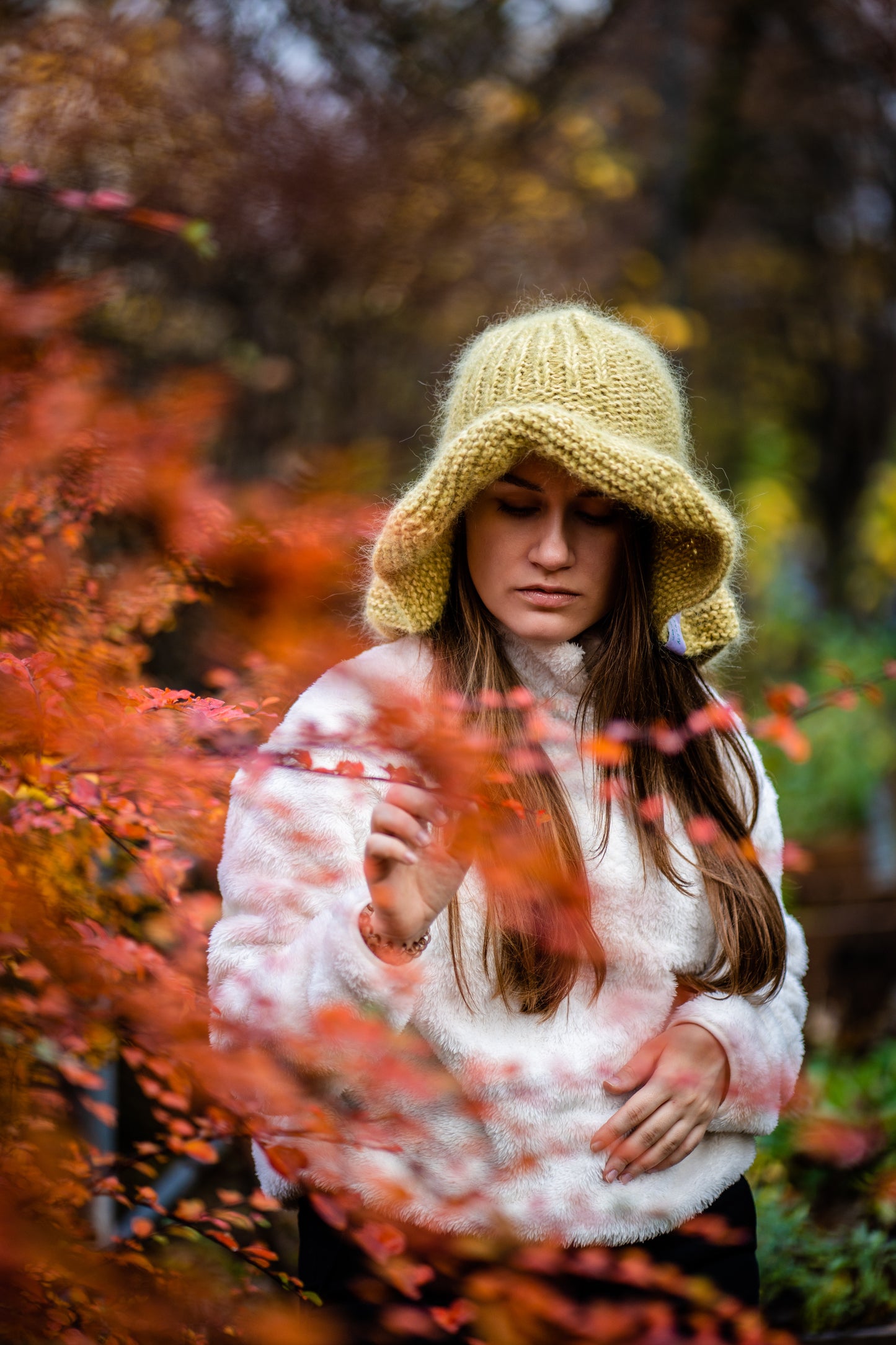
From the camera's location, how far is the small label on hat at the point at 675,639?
1750 mm

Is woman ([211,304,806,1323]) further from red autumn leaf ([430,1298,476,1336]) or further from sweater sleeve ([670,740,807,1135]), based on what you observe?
red autumn leaf ([430,1298,476,1336])

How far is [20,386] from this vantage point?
6.22 ft

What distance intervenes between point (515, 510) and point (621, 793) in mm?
444

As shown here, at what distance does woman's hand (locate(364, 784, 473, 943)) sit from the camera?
116 cm

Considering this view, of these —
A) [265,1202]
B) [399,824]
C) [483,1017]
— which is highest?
[399,824]

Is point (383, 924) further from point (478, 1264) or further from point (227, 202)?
point (227, 202)

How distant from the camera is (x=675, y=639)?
176 cm

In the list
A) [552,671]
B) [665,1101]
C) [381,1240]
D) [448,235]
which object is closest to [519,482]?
[552,671]

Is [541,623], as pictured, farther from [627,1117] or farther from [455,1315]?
[455,1315]

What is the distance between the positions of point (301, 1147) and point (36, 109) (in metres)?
3.35

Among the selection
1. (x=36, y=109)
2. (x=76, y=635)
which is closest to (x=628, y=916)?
(x=76, y=635)

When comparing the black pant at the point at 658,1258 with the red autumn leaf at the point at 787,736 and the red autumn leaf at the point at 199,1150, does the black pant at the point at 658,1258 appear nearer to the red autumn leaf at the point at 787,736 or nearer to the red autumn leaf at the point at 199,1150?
the red autumn leaf at the point at 199,1150

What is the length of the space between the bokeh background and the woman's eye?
54cm

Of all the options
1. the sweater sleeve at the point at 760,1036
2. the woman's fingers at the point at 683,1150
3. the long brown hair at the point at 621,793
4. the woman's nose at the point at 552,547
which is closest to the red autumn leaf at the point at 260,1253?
the long brown hair at the point at 621,793
